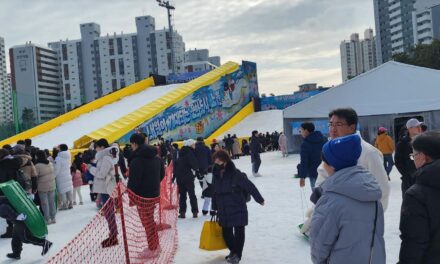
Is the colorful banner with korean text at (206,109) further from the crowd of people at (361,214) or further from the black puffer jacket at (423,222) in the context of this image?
the black puffer jacket at (423,222)

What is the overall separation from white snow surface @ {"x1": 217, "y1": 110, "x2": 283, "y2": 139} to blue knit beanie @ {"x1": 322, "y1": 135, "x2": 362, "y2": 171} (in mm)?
29822

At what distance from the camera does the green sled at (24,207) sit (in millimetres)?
6176

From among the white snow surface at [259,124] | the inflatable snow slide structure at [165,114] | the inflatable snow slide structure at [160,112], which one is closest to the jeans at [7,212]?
the inflatable snow slide structure at [165,114]

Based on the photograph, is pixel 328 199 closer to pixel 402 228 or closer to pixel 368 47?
pixel 402 228

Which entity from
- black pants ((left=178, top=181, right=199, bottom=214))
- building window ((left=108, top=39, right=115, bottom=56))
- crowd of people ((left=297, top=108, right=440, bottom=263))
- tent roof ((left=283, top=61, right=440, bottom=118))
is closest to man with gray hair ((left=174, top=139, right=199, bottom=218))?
black pants ((left=178, top=181, right=199, bottom=214))

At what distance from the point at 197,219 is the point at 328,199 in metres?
6.27

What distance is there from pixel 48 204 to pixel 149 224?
358cm

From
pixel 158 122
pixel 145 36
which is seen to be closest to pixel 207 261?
pixel 158 122

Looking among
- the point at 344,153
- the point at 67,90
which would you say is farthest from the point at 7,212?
the point at 67,90

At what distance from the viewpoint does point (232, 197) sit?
5.61 metres

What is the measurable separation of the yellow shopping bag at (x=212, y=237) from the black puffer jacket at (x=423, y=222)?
3332 millimetres

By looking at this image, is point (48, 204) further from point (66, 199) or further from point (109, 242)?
point (109, 242)

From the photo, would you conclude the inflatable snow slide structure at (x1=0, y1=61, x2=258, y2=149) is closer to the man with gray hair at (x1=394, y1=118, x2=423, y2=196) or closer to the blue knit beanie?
the man with gray hair at (x1=394, y1=118, x2=423, y2=196)

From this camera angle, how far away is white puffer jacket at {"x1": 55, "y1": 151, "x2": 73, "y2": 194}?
10.3 meters
